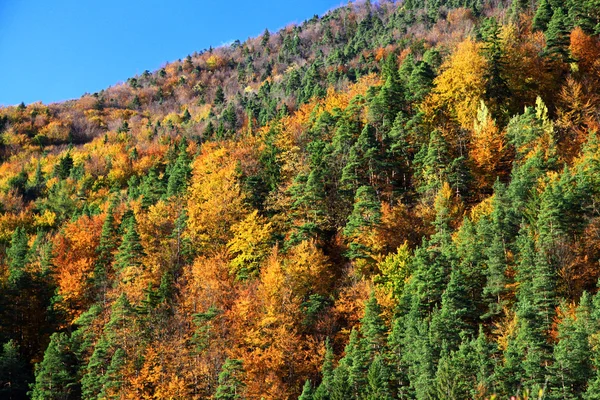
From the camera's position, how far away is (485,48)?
7700 cm

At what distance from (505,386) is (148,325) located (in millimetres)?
34144

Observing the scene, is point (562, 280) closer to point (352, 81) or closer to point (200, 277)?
point (200, 277)

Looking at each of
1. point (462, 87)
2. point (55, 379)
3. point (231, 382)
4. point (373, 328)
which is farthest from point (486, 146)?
point (55, 379)

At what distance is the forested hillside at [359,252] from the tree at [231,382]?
18cm

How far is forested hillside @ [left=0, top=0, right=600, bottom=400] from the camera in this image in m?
43.3

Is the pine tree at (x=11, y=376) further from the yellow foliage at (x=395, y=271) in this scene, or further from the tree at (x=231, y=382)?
the yellow foliage at (x=395, y=271)

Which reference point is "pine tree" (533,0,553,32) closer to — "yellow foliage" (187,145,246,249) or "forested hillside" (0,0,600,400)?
"forested hillside" (0,0,600,400)

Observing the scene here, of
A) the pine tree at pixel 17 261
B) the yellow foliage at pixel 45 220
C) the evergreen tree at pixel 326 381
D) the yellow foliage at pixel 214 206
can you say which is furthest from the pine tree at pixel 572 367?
the yellow foliage at pixel 45 220

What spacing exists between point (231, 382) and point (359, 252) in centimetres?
1902

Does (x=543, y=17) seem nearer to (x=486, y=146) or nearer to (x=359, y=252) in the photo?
(x=486, y=146)

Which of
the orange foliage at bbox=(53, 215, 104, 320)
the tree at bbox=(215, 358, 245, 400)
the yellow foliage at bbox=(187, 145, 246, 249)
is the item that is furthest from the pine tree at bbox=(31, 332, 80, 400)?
the yellow foliage at bbox=(187, 145, 246, 249)

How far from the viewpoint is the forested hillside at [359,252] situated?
43.3 m

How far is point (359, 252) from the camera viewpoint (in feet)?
192

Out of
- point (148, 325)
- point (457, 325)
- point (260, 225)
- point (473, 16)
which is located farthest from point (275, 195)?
point (473, 16)
